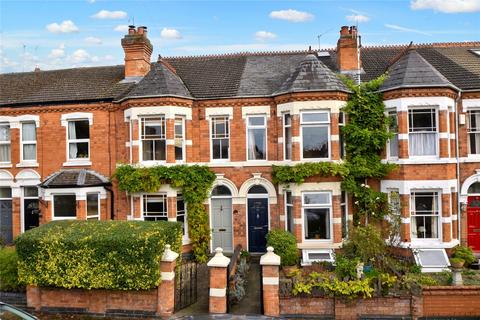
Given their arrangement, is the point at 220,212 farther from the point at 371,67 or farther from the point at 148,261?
the point at 371,67

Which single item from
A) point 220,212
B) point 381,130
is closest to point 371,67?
point 381,130

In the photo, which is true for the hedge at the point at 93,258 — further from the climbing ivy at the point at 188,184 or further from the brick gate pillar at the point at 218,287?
the climbing ivy at the point at 188,184

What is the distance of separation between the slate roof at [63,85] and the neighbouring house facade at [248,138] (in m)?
0.10

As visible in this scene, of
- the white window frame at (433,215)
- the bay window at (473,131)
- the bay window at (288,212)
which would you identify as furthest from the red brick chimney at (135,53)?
the bay window at (473,131)

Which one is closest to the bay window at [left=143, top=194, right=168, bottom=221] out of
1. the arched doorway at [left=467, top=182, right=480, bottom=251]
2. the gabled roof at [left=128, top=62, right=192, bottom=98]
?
the gabled roof at [left=128, top=62, right=192, bottom=98]

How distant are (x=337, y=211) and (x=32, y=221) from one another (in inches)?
544

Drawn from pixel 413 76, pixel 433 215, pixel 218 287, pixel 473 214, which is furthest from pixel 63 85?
pixel 473 214

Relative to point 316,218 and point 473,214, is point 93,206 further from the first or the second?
point 473,214

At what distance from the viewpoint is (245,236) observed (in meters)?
17.7

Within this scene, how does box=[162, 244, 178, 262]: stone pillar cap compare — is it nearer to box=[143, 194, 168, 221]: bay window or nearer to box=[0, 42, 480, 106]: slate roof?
box=[143, 194, 168, 221]: bay window

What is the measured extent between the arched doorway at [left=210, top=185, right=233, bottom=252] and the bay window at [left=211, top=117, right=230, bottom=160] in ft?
4.62

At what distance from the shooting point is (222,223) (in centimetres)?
1803

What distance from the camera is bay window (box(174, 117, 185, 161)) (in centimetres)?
1759

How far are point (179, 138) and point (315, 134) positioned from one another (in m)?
5.76
